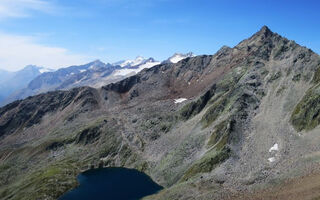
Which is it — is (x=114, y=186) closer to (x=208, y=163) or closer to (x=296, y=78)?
(x=208, y=163)

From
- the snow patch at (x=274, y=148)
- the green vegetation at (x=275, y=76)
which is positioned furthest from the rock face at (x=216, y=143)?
the green vegetation at (x=275, y=76)

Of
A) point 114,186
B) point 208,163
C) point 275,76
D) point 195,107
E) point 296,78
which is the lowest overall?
point 114,186

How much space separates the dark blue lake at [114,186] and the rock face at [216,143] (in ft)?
15.4

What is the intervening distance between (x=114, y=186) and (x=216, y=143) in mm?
44480

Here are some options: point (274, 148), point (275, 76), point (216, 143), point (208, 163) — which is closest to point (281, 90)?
point (275, 76)

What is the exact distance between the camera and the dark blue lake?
106 meters

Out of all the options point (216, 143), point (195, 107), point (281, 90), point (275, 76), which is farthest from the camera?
point (195, 107)

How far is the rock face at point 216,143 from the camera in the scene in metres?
82.9

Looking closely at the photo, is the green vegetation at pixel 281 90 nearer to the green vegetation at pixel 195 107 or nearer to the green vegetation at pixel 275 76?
the green vegetation at pixel 275 76

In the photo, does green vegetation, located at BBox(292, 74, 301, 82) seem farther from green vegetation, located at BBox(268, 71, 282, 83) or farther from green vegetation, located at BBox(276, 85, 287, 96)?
green vegetation, located at BBox(268, 71, 282, 83)

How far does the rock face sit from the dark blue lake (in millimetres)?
4691

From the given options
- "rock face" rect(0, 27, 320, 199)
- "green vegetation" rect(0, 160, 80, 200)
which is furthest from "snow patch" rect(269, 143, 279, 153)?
"green vegetation" rect(0, 160, 80, 200)

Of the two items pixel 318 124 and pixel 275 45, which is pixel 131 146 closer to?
pixel 318 124

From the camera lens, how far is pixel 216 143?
114 meters
